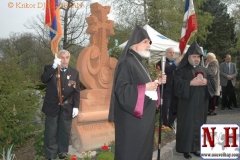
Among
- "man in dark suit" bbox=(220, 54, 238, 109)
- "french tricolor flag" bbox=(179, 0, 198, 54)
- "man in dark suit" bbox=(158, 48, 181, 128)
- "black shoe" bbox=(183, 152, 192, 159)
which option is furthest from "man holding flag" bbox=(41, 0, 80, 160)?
"man in dark suit" bbox=(220, 54, 238, 109)

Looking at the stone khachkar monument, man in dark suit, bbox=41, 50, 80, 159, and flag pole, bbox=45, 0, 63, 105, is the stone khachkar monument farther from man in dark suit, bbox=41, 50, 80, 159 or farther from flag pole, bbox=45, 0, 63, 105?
flag pole, bbox=45, 0, 63, 105

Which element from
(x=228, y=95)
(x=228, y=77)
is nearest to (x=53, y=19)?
(x=228, y=77)

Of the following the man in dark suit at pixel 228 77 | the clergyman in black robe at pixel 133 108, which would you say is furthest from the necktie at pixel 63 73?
the man in dark suit at pixel 228 77

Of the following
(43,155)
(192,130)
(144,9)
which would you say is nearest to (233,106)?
(192,130)

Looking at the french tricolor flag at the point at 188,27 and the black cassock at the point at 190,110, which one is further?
the french tricolor flag at the point at 188,27

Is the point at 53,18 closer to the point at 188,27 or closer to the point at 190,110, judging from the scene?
the point at 190,110

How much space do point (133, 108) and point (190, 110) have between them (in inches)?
98.0

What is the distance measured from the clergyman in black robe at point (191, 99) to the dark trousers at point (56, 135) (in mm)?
2073

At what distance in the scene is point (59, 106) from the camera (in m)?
4.69

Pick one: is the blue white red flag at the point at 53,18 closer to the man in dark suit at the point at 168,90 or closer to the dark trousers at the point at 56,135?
the dark trousers at the point at 56,135

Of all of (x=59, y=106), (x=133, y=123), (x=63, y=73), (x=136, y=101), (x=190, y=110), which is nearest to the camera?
(x=136, y=101)

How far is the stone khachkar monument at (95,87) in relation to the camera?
5.32m

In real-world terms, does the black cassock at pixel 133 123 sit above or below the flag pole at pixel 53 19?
below

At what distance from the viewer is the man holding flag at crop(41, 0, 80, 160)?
15.2ft
